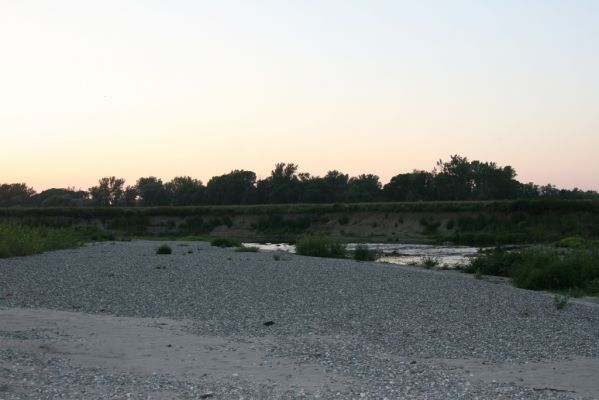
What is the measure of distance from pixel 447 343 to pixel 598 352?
309 centimetres

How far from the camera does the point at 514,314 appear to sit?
1753 cm

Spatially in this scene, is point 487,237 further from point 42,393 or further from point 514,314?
point 42,393

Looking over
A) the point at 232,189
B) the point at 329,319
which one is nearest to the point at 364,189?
the point at 232,189

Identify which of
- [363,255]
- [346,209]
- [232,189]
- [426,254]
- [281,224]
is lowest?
[426,254]

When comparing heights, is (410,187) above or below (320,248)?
above

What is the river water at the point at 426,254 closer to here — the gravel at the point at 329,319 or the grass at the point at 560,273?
the gravel at the point at 329,319

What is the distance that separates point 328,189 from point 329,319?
106708 millimetres

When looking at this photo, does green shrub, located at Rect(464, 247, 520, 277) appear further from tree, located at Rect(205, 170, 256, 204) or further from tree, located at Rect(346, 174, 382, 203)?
tree, located at Rect(205, 170, 256, 204)

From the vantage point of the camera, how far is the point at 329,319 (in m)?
16.3

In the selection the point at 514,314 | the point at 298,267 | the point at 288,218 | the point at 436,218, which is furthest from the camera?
the point at 288,218

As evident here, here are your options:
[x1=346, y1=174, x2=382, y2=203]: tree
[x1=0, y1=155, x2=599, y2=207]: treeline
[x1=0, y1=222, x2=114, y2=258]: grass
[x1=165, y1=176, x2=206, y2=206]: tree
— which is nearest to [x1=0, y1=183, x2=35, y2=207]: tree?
[x1=0, y1=155, x2=599, y2=207]: treeline

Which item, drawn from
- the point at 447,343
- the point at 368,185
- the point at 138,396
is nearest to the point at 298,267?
the point at 447,343

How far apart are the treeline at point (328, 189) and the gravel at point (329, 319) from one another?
8167 cm

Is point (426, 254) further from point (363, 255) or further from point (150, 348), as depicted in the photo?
point (150, 348)
